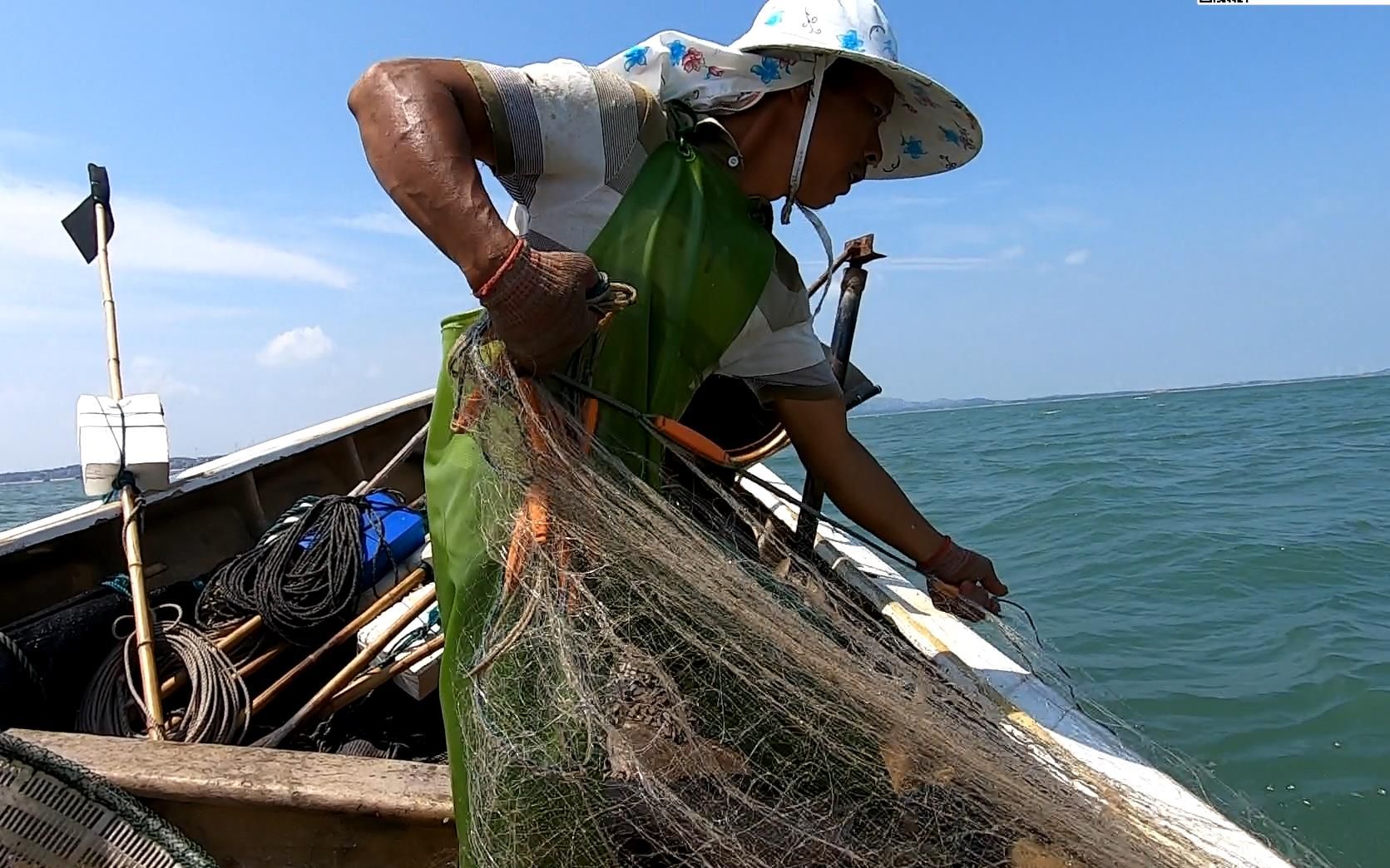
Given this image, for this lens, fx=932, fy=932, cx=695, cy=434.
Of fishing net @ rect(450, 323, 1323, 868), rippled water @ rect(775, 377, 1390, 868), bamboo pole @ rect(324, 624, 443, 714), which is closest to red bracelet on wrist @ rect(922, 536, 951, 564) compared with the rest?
fishing net @ rect(450, 323, 1323, 868)

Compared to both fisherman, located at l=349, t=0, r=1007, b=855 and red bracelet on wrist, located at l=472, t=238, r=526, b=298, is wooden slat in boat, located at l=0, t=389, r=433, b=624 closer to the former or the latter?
fisherman, located at l=349, t=0, r=1007, b=855

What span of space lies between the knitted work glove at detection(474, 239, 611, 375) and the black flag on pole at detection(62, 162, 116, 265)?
442 cm

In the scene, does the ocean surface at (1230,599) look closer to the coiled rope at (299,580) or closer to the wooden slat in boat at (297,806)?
the wooden slat in boat at (297,806)

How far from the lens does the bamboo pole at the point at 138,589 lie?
2.86 m

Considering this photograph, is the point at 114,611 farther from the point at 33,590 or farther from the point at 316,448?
the point at 316,448

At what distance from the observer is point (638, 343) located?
64.4 inches

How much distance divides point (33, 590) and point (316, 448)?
6.29ft

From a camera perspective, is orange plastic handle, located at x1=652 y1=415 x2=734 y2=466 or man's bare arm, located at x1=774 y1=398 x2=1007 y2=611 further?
man's bare arm, located at x1=774 y1=398 x2=1007 y2=611

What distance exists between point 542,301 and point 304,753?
1372 millimetres

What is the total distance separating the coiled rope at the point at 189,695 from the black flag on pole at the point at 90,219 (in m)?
2.47

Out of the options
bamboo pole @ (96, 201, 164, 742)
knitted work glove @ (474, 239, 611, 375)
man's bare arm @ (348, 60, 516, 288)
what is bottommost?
bamboo pole @ (96, 201, 164, 742)

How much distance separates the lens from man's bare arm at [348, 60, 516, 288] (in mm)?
1356

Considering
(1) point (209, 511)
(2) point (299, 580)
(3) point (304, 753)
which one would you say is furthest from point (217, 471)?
(3) point (304, 753)

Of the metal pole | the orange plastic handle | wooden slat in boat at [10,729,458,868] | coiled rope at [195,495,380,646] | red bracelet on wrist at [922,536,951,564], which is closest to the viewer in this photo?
the orange plastic handle
